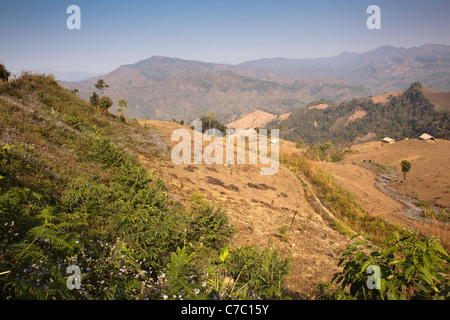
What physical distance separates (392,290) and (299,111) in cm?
21176

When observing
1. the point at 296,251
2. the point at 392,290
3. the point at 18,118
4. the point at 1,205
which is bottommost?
the point at 296,251

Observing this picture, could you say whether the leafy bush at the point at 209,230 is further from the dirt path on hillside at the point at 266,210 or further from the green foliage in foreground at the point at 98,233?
the dirt path on hillside at the point at 266,210

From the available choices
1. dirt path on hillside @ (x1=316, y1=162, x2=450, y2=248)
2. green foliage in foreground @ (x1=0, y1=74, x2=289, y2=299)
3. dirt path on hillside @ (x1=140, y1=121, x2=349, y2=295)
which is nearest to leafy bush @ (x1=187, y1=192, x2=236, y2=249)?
green foliage in foreground @ (x1=0, y1=74, x2=289, y2=299)

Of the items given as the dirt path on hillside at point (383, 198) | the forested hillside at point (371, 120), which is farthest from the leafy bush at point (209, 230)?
the forested hillside at point (371, 120)

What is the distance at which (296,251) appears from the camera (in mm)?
5242

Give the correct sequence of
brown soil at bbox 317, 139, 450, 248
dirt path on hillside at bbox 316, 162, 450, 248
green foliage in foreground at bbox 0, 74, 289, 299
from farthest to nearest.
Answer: dirt path on hillside at bbox 316, 162, 450, 248 → brown soil at bbox 317, 139, 450, 248 → green foliage in foreground at bbox 0, 74, 289, 299

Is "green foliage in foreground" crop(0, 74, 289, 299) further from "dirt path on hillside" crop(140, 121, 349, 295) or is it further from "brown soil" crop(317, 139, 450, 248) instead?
"brown soil" crop(317, 139, 450, 248)

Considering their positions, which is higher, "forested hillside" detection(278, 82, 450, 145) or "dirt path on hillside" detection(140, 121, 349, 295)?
"forested hillside" detection(278, 82, 450, 145)

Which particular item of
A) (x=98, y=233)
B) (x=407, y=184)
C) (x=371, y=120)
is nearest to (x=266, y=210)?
(x=98, y=233)

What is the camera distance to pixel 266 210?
7.11 m

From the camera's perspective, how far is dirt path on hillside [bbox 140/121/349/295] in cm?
483
